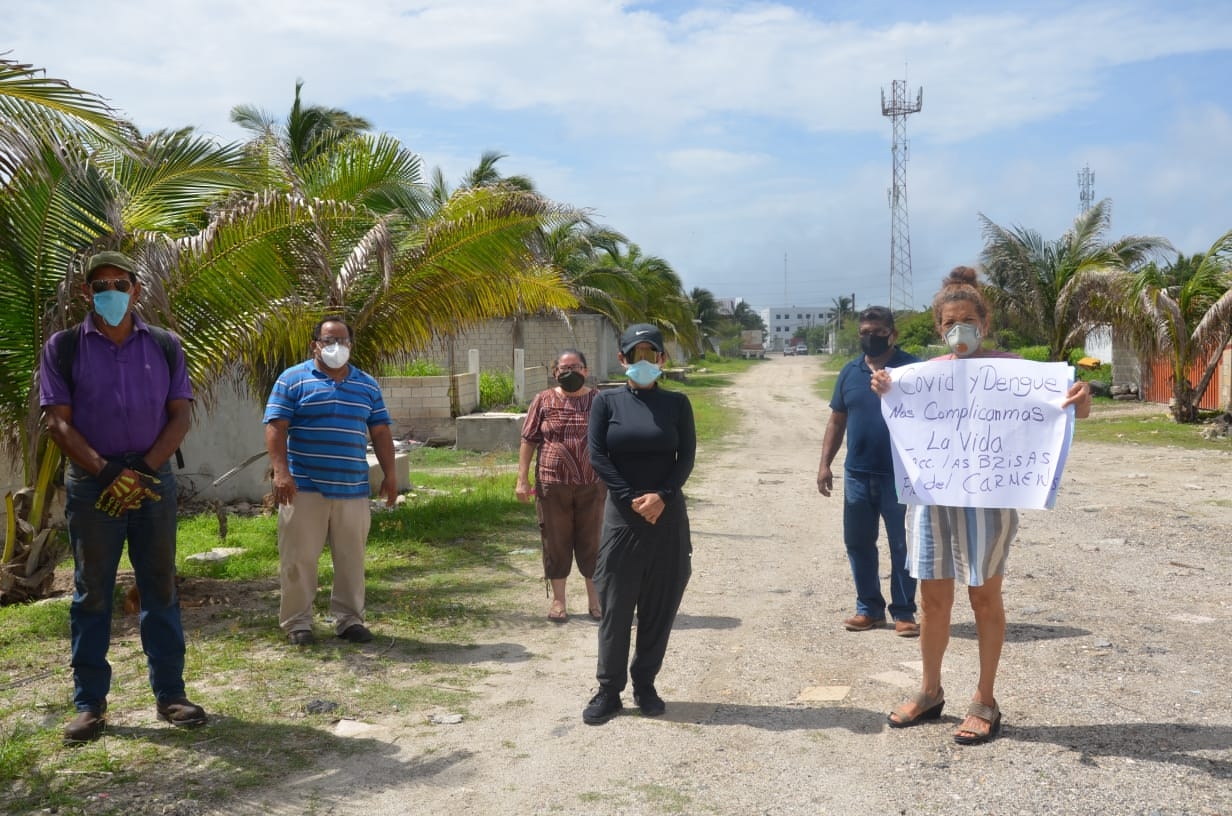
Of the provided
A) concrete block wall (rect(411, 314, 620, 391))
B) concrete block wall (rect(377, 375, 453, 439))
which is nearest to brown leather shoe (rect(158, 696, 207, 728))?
concrete block wall (rect(377, 375, 453, 439))

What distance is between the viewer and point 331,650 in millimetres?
6074

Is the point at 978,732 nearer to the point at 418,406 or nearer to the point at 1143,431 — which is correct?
the point at 418,406

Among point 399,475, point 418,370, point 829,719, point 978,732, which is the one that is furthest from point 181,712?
point 418,370

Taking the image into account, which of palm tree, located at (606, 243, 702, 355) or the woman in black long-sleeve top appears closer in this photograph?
the woman in black long-sleeve top

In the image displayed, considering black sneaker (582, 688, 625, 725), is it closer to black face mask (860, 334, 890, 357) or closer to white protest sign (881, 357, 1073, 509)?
white protest sign (881, 357, 1073, 509)

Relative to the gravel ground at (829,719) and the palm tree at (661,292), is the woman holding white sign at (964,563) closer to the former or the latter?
the gravel ground at (829,719)

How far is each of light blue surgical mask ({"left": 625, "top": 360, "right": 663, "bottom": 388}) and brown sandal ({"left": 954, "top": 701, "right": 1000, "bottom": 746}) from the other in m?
1.90

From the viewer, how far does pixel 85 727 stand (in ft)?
14.9

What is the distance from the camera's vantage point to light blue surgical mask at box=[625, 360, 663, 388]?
16.2 ft

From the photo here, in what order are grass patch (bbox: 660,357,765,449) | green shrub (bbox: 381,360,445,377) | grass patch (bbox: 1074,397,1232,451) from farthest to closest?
grass patch (bbox: 660,357,765,449) < green shrub (bbox: 381,360,445,377) < grass patch (bbox: 1074,397,1232,451)

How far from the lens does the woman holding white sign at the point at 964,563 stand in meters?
4.44

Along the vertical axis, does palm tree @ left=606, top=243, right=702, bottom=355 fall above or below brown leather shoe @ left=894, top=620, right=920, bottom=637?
above

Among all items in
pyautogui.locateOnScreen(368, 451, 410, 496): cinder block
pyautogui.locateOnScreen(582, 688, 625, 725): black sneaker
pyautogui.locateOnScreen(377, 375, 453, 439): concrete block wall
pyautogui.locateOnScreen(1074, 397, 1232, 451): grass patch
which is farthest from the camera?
pyautogui.locateOnScreen(377, 375, 453, 439): concrete block wall

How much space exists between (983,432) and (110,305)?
3626mm
